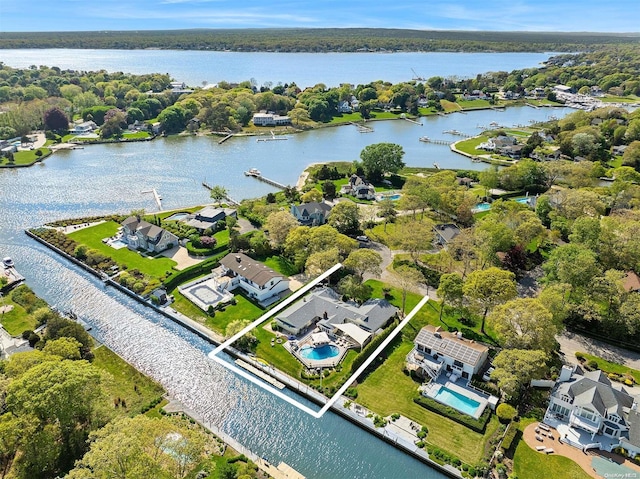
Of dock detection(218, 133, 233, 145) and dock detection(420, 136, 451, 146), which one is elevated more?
dock detection(420, 136, 451, 146)

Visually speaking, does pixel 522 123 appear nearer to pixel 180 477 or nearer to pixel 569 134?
pixel 569 134

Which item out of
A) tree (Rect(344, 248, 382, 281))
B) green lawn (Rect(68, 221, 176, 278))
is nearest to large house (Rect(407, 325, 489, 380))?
tree (Rect(344, 248, 382, 281))

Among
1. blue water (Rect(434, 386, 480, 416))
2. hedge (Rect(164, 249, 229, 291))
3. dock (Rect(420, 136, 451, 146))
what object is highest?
blue water (Rect(434, 386, 480, 416))

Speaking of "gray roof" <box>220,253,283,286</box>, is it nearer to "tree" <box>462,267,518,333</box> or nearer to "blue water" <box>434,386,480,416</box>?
"tree" <box>462,267,518,333</box>

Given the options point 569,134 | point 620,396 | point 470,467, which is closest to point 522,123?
point 569,134

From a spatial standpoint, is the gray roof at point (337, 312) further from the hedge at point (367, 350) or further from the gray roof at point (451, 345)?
the gray roof at point (451, 345)

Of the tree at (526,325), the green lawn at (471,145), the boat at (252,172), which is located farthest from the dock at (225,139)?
the tree at (526,325)

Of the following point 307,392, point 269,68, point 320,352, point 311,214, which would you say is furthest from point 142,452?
point 269,68
